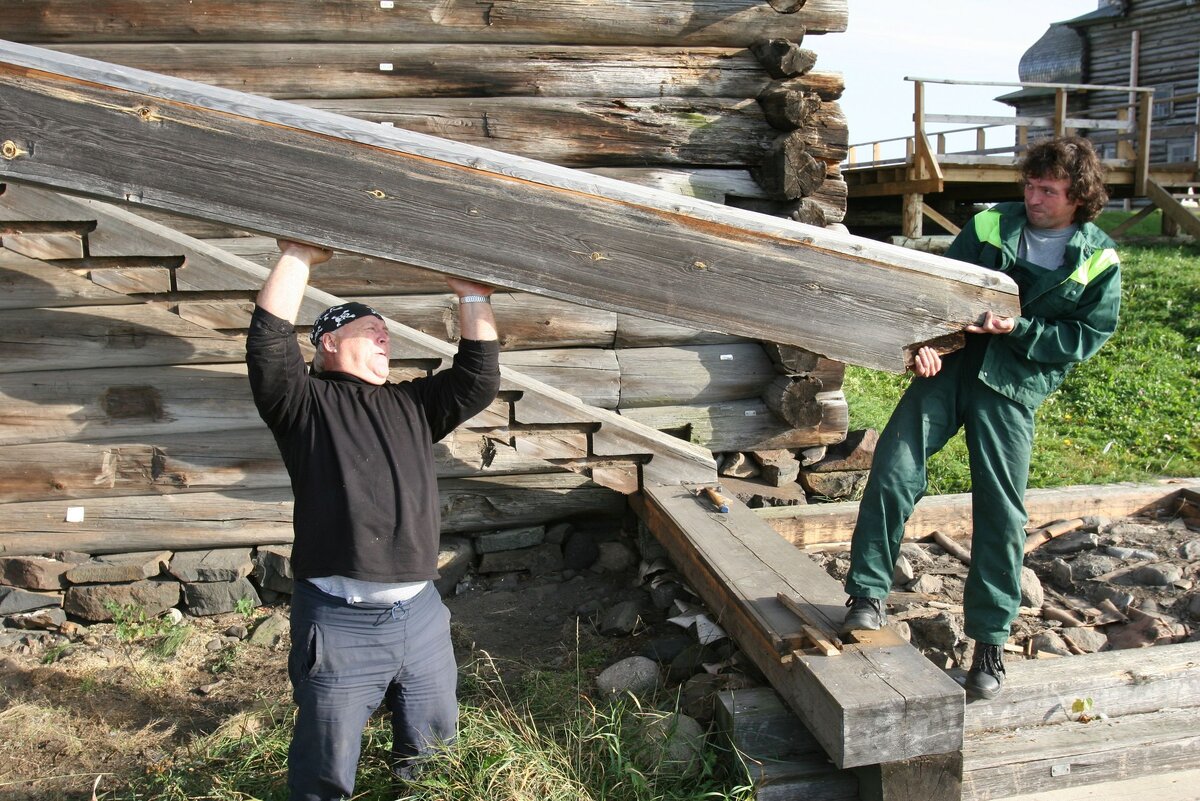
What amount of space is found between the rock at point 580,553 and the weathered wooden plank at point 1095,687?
2.76m

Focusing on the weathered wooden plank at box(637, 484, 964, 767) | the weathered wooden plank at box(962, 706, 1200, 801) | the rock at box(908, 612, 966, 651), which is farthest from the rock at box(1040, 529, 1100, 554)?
the weathered wooden plank at box(962, 706, 1200, 801)

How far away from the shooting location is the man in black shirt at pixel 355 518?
270 centimetres

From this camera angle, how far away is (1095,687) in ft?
11.4

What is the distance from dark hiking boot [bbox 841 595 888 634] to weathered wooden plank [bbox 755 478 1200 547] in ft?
6.41

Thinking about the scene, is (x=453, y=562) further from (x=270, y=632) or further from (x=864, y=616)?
(x=864, y=616)

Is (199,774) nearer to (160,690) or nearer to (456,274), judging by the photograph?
(160,690)

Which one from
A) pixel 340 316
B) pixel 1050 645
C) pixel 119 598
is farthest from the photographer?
pixel 119 598

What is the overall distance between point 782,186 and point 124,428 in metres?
3.79

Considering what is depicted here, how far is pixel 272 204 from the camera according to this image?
260 cm

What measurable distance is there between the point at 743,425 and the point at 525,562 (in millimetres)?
1518

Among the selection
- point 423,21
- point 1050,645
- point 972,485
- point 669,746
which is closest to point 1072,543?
point 1050,645

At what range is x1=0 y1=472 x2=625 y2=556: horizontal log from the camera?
5.45 m

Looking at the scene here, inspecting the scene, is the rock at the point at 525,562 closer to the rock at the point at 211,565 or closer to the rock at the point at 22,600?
the rock at the point at 211,565

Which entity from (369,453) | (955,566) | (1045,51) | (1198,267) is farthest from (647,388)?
(1045,51)
